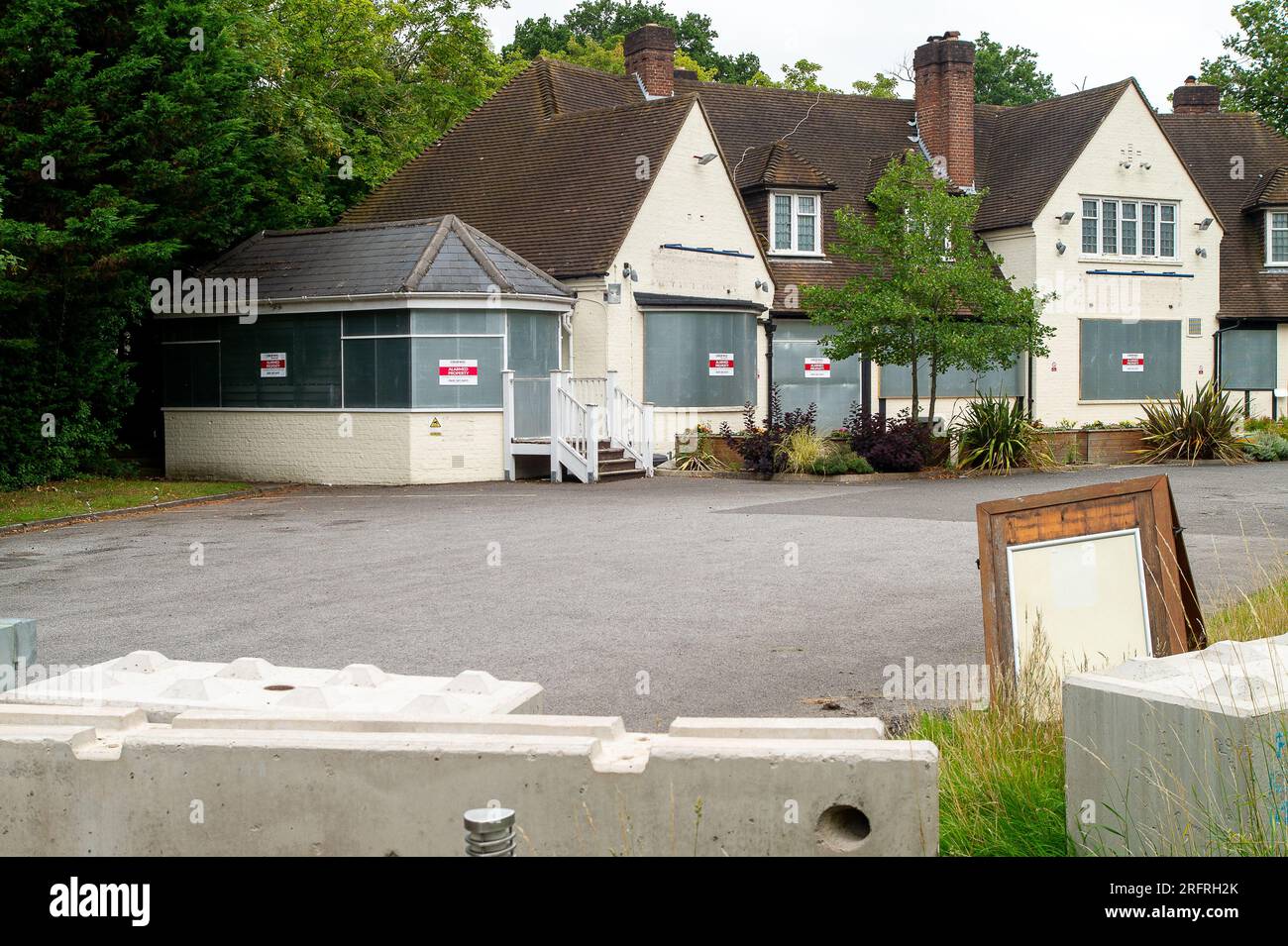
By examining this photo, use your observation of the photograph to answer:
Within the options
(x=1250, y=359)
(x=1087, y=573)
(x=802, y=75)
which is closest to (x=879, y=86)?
(x=802, y=75)

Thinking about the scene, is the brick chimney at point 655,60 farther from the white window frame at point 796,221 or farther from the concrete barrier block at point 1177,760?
the concrete barrier block at point 1177,760

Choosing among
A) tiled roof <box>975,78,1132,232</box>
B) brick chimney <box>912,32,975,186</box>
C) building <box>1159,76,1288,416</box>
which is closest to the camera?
tiled roof <box>975,78,1132,232</box>

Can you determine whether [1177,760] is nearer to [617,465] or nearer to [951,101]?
[617,465]

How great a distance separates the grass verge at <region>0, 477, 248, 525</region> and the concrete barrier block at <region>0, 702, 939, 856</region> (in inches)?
629

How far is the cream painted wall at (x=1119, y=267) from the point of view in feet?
120

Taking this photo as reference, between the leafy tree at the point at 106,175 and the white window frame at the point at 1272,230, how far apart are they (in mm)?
26016

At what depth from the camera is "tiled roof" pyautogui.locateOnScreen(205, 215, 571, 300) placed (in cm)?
2641

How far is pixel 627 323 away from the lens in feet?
98.2

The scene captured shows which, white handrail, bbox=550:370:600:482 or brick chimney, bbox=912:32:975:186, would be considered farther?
brick chimney, bbox=912:32:975:186

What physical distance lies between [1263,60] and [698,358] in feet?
105

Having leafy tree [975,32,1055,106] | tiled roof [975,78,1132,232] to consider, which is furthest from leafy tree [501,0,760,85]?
tiled roof [975,78,1132,232]

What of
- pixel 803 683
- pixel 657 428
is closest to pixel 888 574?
pixel 803 683

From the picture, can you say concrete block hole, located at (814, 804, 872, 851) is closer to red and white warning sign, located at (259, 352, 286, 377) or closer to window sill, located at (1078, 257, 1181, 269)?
red and white warning sign, located at (259, 352, 286, 377)

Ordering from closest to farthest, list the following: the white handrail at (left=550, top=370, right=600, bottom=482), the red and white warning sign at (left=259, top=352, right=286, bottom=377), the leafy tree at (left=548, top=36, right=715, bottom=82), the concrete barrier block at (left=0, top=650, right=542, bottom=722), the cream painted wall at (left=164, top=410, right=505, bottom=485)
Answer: the concrete barrier block at (left=0, top=650, right=542, bottom=722) < the white handrail at (left=550, top=370, right=600, bottom=482) < the cream painted wall at (left=164, top=410, right=505, bottom=485) < the red and white warning sign at (left=259, top=352, right=286, bottom=377) < the leafy tree at (left=548, top=36, right=715, bottom=82)
